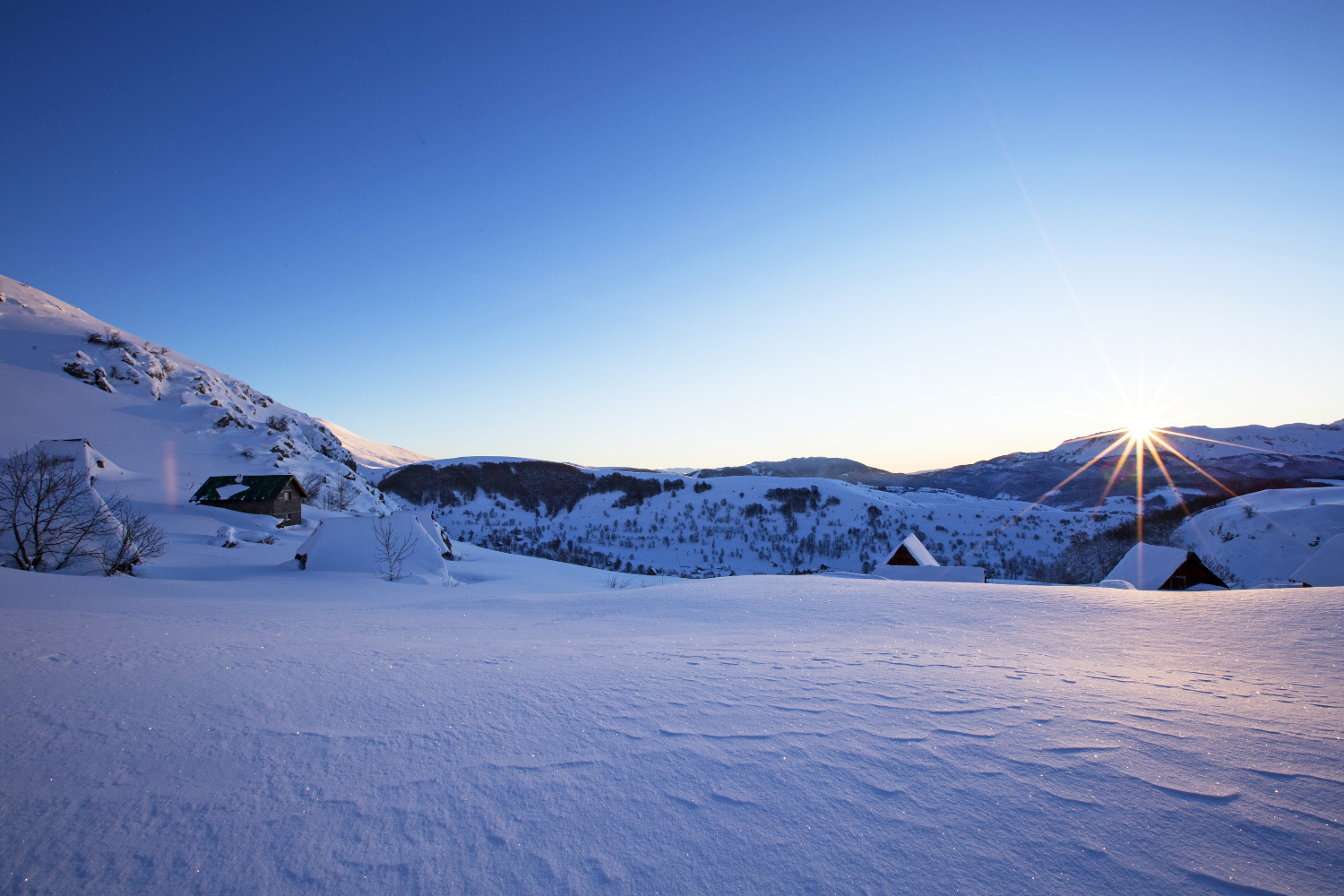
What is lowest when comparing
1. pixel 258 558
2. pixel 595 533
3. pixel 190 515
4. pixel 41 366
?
pixel 595 533

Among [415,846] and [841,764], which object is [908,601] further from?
[415,846]

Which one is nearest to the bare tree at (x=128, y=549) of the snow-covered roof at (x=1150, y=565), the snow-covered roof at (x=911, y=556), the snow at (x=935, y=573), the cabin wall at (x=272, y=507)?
the cabin wall at (x=272, y=507)

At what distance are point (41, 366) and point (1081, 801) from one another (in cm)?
4967

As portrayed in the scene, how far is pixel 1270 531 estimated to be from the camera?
937 inches

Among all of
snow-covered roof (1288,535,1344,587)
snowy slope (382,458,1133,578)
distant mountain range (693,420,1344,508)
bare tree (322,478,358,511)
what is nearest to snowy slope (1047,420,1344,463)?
distant mountain range (693,420,1344,508)

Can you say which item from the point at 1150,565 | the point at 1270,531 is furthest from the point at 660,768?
the point at 1270,531

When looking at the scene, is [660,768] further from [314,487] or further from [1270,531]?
[314,487]

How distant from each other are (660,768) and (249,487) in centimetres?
3192

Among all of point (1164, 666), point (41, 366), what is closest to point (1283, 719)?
point (1164, 666)

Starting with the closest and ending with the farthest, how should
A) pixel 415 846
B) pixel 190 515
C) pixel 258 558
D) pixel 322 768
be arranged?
pixel 415 846 → pixel 322 768 → pixel 258 558 → pixel 190 515

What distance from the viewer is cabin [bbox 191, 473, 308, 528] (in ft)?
82.7

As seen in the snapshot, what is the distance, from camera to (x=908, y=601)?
272 inches

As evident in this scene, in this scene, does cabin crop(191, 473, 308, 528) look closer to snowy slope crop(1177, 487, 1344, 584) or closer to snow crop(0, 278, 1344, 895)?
snow crop(0, 278, 1344, 895)

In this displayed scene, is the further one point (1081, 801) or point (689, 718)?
point (689, 718)
